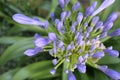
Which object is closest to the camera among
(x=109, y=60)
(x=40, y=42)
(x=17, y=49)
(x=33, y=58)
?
(x=40, y=42)

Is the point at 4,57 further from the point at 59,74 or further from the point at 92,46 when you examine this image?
the point at 92,46

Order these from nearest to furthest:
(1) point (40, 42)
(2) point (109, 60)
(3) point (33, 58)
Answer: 1. (1) point (40, 42)
2. (2) point (109, 60)
3. (3) point (33, 58)

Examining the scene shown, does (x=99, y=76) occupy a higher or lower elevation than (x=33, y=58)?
lower

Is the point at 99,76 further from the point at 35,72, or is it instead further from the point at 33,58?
the point at 33,58

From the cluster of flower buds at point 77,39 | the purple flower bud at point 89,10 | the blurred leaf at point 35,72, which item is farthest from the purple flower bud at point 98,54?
the blurred leaf at point 35,72

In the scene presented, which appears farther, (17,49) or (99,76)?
(17,49)

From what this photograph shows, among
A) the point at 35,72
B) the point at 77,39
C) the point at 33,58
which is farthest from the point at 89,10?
the point at 33,58
